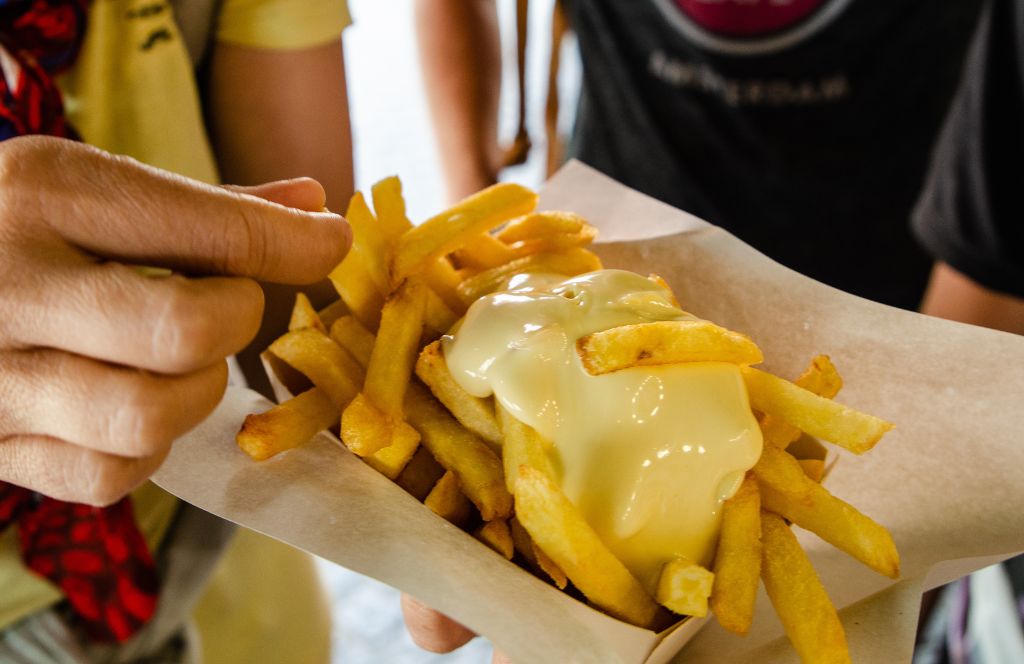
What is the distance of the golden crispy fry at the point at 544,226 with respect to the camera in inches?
44.2

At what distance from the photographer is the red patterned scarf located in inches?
43.7

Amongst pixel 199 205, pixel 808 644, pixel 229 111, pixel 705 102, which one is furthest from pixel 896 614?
pixel 705 102

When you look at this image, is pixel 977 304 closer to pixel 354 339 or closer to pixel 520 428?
pixel 520 428

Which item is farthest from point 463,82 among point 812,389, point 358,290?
point 812,389

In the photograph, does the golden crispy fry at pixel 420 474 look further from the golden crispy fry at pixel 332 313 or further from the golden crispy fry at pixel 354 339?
the golden crispy fry at pixel 332 313

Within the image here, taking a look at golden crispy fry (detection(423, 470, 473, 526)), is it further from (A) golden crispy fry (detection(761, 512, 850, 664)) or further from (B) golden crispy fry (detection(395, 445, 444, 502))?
(A) golden crispy fry (detection(761, 512, 850, 664))

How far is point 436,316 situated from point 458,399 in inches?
6.2

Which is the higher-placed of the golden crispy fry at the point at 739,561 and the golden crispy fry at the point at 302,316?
the golden crispy fry at the point at 302,316

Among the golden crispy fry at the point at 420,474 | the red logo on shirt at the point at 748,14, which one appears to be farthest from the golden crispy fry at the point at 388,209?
the red logo on shirt at the point at 748,14

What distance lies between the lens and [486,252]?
116 centimetres

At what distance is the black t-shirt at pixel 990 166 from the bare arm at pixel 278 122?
1453mm

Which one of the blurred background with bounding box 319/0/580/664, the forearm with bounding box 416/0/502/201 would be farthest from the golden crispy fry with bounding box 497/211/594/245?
the blurred background with bounding box 319/0/580/664

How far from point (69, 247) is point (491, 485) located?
1.75ft

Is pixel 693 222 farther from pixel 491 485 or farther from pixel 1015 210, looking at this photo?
A: pixel 1015 210
